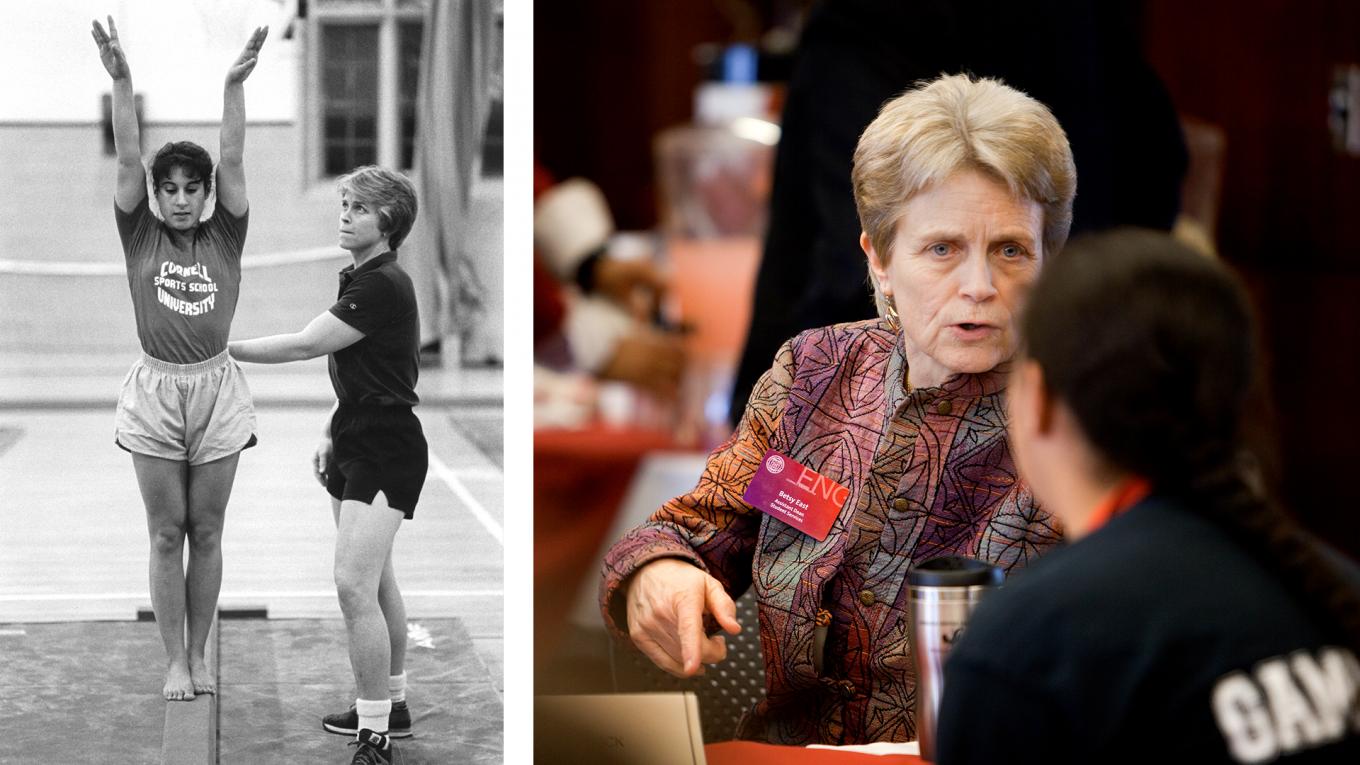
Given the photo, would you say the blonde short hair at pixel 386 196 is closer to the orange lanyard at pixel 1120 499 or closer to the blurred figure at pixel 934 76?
the blurred figure at pixel 934 76

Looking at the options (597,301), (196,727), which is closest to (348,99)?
(196,727)

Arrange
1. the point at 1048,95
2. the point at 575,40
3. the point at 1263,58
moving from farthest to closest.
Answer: the point at 575,40 → the point at 1263,58 → the point at 1048,95

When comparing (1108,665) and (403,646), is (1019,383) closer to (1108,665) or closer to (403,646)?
(1108,665)

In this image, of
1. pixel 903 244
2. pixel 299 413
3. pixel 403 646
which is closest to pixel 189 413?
pixel 299 413

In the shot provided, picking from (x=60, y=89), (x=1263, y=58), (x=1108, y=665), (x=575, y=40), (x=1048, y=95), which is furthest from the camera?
(x=575, y=40)

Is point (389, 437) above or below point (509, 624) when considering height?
above

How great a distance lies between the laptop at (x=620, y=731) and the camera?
3.87ft

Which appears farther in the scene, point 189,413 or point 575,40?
point 575,40

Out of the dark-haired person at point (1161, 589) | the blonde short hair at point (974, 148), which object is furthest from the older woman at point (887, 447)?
the dark-haired person at point (1161, 589)

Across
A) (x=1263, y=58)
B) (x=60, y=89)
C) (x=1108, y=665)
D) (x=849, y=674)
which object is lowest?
(x=849, y=674)

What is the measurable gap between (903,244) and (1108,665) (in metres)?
0.43

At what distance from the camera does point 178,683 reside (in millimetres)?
1109

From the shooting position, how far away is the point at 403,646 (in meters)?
1.13

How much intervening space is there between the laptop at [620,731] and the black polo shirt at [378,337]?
28 centimetres
